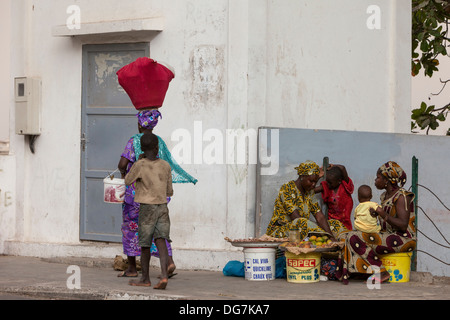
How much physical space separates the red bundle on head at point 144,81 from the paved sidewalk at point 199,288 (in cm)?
192

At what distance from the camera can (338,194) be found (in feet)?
32.9

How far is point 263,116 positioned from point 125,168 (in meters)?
2.07

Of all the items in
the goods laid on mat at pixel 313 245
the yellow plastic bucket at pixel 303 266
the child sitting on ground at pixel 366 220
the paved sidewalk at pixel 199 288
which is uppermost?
the child sitting on ground at pixel 366 220

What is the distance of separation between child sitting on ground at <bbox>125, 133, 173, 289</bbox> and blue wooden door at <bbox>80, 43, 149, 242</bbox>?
8.20ft

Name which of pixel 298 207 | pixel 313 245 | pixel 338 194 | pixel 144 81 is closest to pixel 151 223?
pixel 144 81

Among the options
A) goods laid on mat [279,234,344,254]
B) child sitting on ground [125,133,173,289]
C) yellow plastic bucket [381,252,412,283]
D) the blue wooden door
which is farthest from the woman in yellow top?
the blue wooden door

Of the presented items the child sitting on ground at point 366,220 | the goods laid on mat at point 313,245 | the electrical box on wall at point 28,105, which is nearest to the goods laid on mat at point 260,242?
the goods laid on mat at point 313,245

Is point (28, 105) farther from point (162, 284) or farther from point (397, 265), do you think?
point (397, 265)

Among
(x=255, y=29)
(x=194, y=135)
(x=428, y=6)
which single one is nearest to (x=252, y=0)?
(x=255, y=29)

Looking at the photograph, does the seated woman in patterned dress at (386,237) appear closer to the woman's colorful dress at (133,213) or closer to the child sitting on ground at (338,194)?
the child sitting on ground at (338,194)

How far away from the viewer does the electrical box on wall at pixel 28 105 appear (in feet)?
37.4

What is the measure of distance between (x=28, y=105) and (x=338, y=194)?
4.33 m

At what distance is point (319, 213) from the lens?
9.62 m

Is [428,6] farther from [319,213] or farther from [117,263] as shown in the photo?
[117,263]
